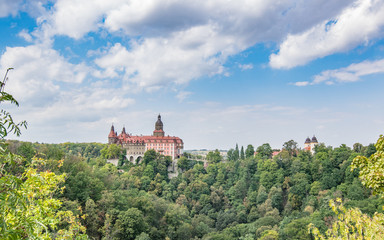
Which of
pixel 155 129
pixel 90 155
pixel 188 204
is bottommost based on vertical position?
pixel 188 204

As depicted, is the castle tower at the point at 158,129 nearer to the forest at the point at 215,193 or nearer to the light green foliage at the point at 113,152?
the forest at the point at 215,193

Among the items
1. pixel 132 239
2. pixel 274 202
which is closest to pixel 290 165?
pixel 274 202

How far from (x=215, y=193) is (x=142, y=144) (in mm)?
22755

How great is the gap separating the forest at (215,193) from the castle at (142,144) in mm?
2758

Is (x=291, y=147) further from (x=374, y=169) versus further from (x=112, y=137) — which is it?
(x=374, y=169)

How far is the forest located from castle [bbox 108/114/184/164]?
276 cm

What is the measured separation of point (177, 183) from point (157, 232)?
30200 mm

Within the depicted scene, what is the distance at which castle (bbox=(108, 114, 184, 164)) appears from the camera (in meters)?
65.9

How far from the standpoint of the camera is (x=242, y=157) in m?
65.8

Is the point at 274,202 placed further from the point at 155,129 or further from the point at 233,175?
the point at 155,129

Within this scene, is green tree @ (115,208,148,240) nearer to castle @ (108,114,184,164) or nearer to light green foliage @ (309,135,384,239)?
light green foliage @ (309,135,384,239)

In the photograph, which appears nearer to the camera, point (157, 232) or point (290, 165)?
point (157, 232)

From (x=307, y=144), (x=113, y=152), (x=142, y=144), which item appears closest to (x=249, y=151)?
(x=307, y=144)

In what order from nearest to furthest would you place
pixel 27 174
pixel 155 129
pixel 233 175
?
pixel 27 174
pixel 233 175
pixel 155 129
